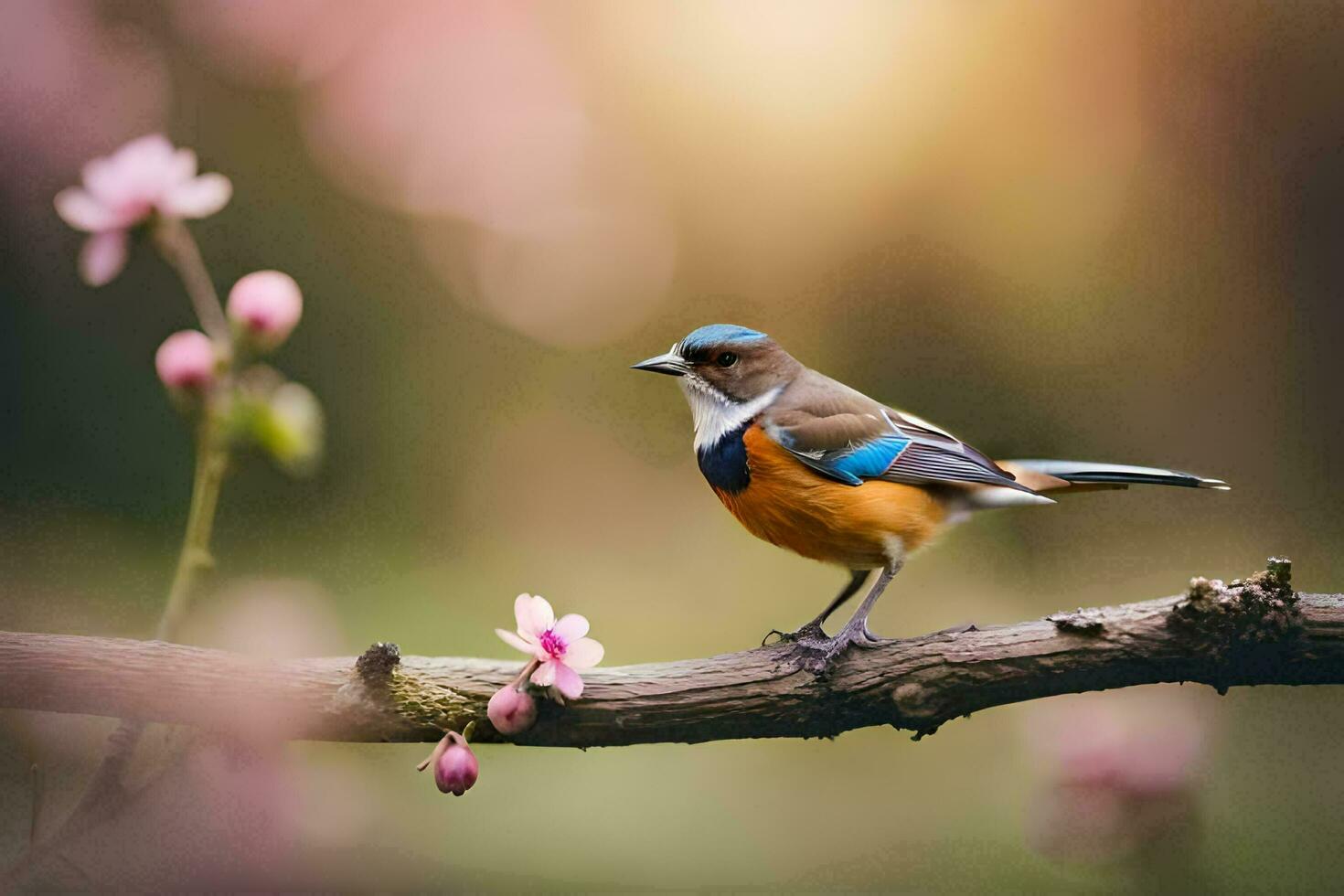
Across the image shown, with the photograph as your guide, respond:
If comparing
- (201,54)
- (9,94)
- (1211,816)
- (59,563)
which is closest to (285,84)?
(201,54)

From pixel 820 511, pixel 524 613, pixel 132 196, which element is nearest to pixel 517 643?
pixel 524 613

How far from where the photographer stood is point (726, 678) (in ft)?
2.86

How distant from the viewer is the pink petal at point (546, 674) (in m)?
0.77

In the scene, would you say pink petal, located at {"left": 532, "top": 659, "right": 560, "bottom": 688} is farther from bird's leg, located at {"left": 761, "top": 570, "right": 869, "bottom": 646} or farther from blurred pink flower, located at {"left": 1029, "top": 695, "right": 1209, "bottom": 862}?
blurred pink flower, located at {"left": 1029, "top": 695, "right": 1209, "bottom": 862}

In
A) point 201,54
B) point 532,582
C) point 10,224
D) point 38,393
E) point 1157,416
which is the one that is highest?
point 201,54

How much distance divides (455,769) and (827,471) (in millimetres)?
369

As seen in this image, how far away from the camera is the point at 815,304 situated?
1470mm

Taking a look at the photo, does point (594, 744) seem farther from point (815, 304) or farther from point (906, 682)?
point (815, 304)

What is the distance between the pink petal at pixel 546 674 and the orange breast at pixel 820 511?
0.78ft

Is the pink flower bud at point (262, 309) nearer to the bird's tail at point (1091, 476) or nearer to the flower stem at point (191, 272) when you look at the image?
the flower stem at point (191, 272)

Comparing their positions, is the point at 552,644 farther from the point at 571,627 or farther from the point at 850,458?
the point at 850,458

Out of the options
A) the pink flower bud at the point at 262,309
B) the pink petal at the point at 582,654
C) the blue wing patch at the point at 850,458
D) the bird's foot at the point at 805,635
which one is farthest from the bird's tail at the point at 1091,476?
the pink flower bud at the point at 262,309

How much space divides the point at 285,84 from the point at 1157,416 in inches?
45.3

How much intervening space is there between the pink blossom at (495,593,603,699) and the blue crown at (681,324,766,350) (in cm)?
27
